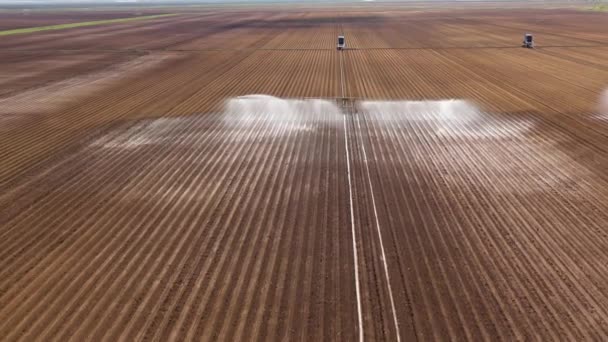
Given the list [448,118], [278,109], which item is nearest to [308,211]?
[278,109]

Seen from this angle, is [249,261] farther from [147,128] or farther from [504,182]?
[147,128]

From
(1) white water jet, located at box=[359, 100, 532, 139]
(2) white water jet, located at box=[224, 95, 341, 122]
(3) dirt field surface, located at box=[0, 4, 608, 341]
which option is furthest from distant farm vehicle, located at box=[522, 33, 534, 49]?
(2) white water jet, located at box=[224, 95, 341, 122]

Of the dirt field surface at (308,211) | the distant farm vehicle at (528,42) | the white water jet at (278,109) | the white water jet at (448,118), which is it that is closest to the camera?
the dirt field surface at (308,211)

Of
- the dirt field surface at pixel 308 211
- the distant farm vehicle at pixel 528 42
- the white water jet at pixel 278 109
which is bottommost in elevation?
the dirt field surface at pixel 308 211

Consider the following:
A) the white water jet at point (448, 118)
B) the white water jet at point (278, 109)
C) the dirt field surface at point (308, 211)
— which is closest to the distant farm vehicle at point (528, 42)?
the dirt field surface at point (308, 211)

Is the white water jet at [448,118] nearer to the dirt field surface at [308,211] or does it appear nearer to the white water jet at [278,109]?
the dirt field surface at [308,211]

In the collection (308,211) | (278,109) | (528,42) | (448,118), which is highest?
(528,42)

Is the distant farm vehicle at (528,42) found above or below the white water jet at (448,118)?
above

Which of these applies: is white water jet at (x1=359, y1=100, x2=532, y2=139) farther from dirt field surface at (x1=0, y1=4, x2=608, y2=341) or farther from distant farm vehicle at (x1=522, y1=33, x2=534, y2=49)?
distant farm vehicle at (x1=522, y1=33, x2=534, y2=49)

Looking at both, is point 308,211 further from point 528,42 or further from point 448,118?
point 528,42
